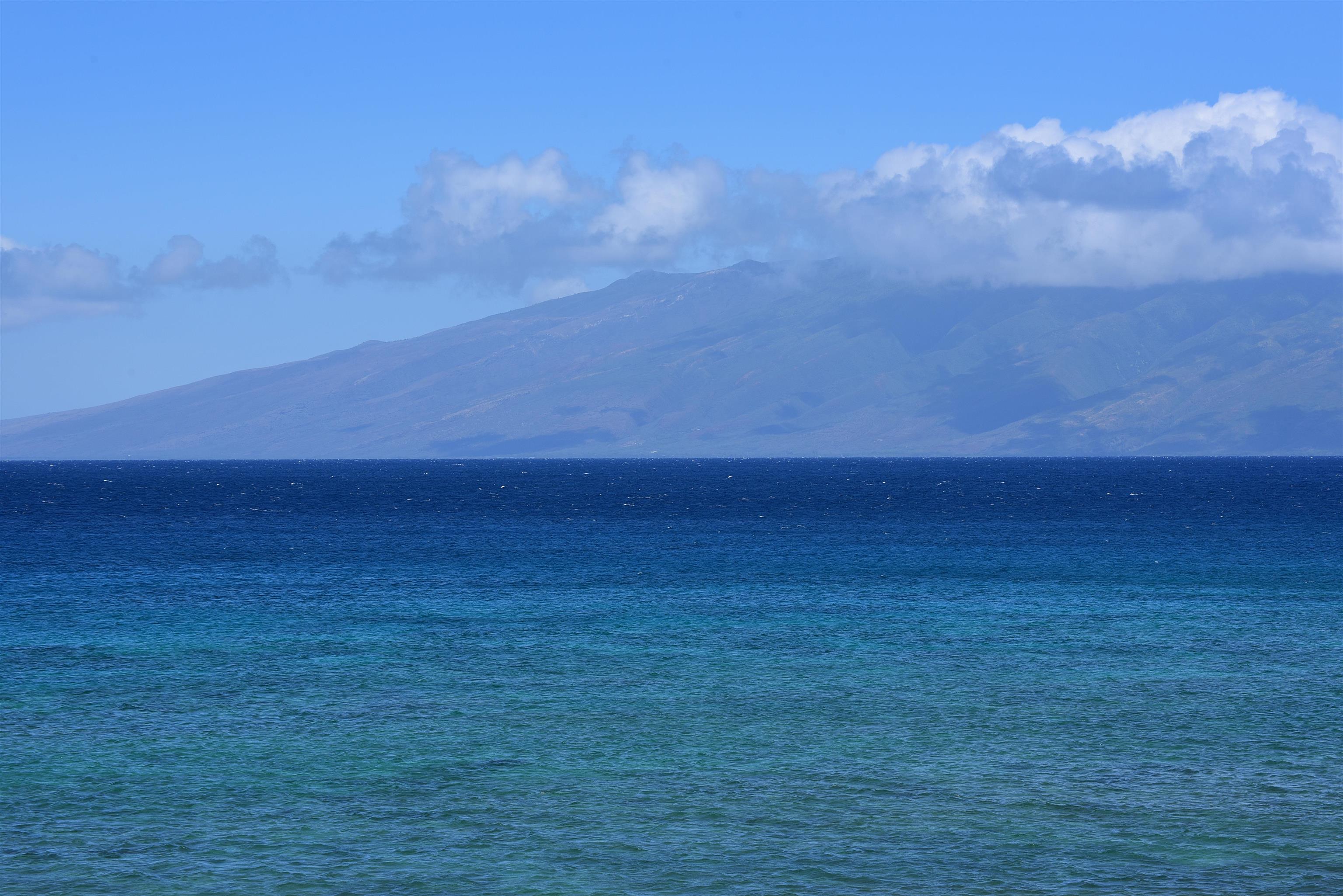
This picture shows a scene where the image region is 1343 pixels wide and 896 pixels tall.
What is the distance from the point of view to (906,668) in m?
43.9

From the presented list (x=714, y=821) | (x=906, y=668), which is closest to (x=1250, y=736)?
(x=906, y=668)

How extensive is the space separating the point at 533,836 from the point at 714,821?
3446mm

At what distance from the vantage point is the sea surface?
2516 cm

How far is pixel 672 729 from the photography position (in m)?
35.5

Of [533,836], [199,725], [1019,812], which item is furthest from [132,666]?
[1019,812]

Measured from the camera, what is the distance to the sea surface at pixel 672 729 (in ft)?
82.5

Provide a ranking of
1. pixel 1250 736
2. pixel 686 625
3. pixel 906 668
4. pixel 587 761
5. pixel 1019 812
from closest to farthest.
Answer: pixel 1019 812, pixel 587 761, pixel 1250 736, pixel 906 668, pixel 686 625

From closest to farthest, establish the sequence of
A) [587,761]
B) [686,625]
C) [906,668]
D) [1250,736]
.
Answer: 1. [587,761]
2. [1250,736]
3. [906,668]
4. [686,625]

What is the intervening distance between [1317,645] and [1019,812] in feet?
80.4

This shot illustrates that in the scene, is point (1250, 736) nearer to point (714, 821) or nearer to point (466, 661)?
point (714, 821)

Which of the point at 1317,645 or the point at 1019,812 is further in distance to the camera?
the point at 1317,645

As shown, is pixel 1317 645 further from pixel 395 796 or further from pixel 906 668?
pixel 395 796

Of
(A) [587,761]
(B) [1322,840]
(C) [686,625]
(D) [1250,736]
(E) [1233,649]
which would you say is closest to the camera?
(B) [1322,840]

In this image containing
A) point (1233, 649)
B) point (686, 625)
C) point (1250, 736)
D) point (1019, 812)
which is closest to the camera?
point (1019, 812)
